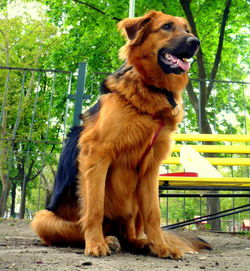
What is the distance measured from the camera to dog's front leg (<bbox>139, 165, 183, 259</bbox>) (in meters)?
2.68

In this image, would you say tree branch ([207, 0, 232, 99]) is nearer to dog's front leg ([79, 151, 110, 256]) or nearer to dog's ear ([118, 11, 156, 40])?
dog's ear ([118, 11, 156, 40])

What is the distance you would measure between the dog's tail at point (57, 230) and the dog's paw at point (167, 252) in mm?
614

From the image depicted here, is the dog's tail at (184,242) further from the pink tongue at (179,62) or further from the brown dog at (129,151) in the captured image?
the pink tongue at (179,62)

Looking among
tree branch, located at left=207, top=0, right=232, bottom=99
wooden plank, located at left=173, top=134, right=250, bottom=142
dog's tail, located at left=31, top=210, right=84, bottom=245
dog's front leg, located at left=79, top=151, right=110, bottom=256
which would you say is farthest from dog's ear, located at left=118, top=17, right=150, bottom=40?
tree branch, located at left=207, top=0, right=232, bottom=99

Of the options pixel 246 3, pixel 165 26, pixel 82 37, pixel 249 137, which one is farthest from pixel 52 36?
pixel 165 26

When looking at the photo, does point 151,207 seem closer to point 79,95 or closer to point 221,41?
point 79,95

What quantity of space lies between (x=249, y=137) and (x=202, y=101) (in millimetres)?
3476

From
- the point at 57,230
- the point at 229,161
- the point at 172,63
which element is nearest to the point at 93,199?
the point at 57,230

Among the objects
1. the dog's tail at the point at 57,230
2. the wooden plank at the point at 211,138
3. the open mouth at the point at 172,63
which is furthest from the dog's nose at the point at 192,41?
the wooden plank at the point at 211,138

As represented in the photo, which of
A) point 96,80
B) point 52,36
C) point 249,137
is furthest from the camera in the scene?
point 52,36

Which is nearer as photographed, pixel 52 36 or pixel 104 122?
pixel 104 122

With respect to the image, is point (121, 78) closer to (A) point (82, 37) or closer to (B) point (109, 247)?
(B) point (109, 247)

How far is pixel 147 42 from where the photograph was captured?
2904 millimetres

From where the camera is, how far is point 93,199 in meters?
2.57
